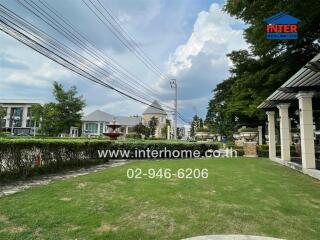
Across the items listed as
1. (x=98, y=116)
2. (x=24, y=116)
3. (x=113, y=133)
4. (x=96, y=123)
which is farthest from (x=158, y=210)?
(x=24, y=116)

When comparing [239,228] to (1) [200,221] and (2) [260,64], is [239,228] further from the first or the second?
(2) [260,64]

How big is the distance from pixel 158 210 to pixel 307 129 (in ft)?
23.7

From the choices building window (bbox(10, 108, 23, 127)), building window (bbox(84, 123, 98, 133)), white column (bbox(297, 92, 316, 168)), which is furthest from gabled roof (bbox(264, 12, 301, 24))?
building window (bbox(10, 108, 23, 127))

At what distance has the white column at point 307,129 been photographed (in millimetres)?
9719

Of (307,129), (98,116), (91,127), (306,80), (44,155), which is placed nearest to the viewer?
(306,80)

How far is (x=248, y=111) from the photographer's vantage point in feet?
74.1

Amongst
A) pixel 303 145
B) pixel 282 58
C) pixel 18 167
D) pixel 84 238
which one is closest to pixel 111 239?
pixel 84 238

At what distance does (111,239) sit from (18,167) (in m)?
5.61

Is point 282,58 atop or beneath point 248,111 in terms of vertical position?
atop

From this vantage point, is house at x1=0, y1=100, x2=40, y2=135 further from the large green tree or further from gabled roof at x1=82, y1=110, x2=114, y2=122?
the large green tree

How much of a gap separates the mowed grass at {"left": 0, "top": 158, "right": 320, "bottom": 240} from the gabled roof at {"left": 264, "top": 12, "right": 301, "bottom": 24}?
223 inches

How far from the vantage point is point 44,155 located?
935 centimetres

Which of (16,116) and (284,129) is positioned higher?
(16,116)

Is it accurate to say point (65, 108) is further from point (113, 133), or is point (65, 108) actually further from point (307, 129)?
point (307, 129)
